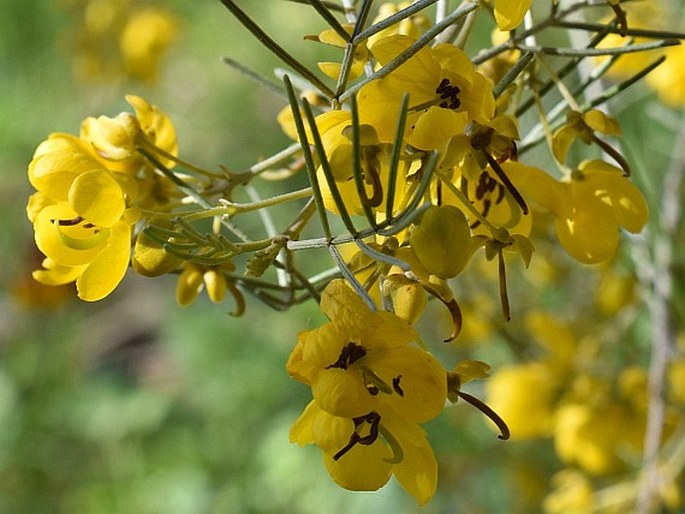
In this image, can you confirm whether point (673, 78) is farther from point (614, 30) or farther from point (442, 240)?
point (442, 240)

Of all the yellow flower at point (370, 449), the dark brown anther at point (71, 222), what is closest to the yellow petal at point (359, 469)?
the yellow flower at point (370, 449)

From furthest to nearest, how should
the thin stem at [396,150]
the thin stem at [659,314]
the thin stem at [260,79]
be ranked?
the thin stem at [659,314]
the thin stem at [260,79]
the thin stem at [396,150]

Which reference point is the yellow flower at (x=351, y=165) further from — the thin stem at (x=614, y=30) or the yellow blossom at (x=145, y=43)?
the yellow blossom at (x=145, y=43)

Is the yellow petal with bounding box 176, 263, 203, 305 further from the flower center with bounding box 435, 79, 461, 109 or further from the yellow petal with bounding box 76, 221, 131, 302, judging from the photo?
the flower center with bounding box 435, 79, 461, 109

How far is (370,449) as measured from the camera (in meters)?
0.56

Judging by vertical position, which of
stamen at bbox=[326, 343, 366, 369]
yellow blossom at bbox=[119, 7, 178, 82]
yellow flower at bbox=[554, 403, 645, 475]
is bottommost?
yellow flower at bbox=[554, 403, 645, 475]

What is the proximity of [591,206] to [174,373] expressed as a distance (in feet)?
8.12

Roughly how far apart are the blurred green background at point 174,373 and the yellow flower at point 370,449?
38.3 inches

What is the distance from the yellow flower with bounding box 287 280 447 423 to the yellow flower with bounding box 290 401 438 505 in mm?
14

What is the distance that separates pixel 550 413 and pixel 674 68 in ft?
1.70

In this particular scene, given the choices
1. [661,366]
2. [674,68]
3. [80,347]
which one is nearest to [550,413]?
[661,366]

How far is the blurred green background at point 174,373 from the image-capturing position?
1866 mm

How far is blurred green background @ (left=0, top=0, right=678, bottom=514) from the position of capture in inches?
73.5

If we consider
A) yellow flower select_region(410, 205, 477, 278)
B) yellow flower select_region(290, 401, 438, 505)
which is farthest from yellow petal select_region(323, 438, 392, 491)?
yellow flower select_region(410, 205, 477, 278)
